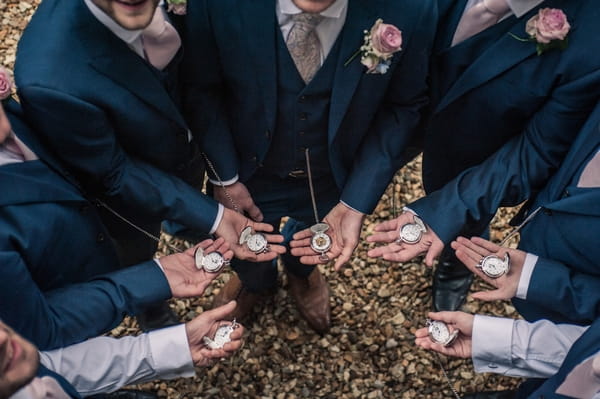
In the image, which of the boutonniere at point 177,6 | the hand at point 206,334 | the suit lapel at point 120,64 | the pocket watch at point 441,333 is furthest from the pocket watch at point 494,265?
the boutonniere at point 177,6

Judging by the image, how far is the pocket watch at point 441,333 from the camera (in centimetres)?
303

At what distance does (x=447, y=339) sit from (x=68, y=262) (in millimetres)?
1759

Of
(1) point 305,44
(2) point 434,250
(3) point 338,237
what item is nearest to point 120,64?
(1) point 305,44

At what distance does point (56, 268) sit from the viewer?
108 inches

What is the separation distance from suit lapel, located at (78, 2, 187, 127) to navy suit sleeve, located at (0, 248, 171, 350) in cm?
80

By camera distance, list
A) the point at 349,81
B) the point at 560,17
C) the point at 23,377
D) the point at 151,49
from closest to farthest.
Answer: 1. the point at 23,377
2. the point at 560,17
3. the point at 151,49
4. the point at 349,81

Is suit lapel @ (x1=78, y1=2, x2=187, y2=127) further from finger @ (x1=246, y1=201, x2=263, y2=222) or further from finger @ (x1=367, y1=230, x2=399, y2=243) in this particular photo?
finger @ (x1=367, y1=230, x2=399, y2=243)

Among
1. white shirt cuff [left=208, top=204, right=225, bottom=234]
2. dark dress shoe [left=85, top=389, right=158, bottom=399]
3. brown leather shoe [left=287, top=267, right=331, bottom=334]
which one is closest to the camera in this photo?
white shirt cuff [left=208, top=204, right=225, bottom=234]

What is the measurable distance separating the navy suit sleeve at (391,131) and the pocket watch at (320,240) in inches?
8.0

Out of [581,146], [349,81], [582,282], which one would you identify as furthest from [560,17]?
[582,282]

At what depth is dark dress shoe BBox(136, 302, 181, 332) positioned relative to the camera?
13.4 feet

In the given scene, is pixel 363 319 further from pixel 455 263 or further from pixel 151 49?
pixel 151 49

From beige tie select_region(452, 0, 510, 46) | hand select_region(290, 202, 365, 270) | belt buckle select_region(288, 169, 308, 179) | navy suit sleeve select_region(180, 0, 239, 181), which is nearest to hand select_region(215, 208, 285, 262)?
hand select_region(290, 202, 365, 270)

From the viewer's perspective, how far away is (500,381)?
4133mm
